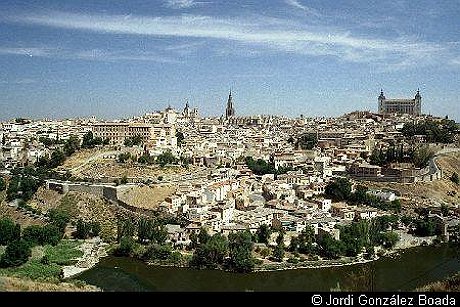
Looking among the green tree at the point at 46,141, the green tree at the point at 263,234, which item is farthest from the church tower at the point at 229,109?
the green tree at the point at 263,234

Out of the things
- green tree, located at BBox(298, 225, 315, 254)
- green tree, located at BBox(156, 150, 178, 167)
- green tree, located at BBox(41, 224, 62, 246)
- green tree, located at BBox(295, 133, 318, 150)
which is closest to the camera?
green tree, located at BBox(298, 225, 315, 254)

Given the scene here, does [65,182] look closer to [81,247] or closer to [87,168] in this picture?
[87,168]

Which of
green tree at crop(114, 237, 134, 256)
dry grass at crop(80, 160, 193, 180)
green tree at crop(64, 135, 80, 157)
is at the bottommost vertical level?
green tree at crop(114, 237, 134, 256)

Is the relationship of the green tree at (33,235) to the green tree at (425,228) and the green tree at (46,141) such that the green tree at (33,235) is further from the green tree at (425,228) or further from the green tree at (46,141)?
the green tree at (46,141)

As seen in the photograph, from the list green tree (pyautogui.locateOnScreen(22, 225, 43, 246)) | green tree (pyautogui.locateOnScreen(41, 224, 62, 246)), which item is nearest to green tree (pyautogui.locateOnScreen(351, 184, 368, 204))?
green tree (pyautogui.locateOnScreen(41, 224, 62, 246))

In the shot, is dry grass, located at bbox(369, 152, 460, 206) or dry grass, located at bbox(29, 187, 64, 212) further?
dry grass, located at bbox(369, 152, 460, 206)

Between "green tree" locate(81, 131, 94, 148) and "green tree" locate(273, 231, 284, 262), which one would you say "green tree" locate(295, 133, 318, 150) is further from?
"green tree" locate(273, 231, 284, 262)
